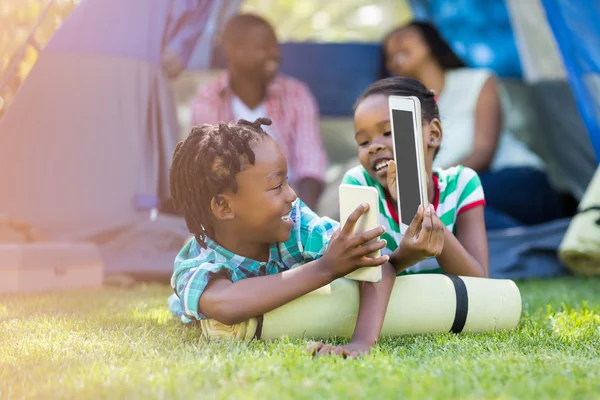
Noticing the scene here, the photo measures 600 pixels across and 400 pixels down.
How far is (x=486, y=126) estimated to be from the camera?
3822mm

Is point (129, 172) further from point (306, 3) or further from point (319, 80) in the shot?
point (306, 3)

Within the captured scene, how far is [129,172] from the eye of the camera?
11.4ft

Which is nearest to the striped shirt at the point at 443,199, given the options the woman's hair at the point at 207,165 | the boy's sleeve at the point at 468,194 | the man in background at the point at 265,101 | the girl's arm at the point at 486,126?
the boy's sleeve at the point at 468,194

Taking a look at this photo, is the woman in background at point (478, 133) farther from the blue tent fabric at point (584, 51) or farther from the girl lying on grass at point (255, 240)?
the girl lying on grass at point (255, 240)

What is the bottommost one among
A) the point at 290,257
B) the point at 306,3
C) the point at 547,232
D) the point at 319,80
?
the point at 547,232

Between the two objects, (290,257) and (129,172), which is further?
(129,172)

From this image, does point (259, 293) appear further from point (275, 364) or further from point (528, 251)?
point (528, 251)

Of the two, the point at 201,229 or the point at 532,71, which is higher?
the point at 532,71

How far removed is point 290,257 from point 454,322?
1.27ft

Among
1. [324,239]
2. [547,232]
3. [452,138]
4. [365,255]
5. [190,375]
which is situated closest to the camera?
[190,375]

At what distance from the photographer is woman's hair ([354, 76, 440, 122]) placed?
6.95 feet

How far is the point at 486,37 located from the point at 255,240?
10.1ft

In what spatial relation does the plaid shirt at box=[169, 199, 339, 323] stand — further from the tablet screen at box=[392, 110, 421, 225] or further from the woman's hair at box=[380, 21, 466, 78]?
the woman's hair at box=[380, 21, 466, 78]

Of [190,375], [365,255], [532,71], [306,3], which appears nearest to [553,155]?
[532,71]
